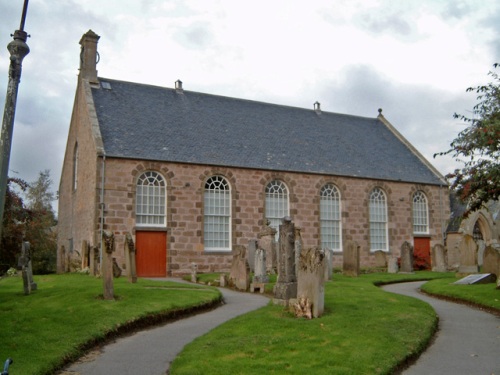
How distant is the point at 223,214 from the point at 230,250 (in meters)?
1.95

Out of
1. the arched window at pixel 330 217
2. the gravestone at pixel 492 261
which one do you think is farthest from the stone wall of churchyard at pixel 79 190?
the gravestone at pixel 492 261

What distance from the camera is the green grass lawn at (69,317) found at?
934 centimetres

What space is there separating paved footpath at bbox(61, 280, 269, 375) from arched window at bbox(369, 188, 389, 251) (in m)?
19.2

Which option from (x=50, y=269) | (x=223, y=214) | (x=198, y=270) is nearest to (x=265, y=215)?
(x=223, y=214)

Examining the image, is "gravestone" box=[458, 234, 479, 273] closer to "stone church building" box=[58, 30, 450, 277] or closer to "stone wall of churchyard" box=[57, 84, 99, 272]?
"stone church building" box=[58, 30, 450, 277]

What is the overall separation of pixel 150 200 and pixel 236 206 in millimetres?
4657

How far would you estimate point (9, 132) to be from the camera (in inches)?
303

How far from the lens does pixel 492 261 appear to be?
21.2 metres

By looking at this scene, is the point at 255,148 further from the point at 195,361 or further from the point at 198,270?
the point at 195,361

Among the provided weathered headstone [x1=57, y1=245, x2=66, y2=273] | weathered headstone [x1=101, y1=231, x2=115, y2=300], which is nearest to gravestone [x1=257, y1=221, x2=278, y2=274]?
weathered headstone [x1=101, y1=231, x2=115, y2=300]

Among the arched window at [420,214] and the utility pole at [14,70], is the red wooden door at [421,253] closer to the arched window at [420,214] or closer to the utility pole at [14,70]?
the arched window at [420,214]

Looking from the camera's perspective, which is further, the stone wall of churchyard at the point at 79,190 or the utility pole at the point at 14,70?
the stone wall of churchyard at the point at 79,190

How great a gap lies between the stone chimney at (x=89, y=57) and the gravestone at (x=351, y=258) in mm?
16907

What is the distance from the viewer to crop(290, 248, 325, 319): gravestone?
41.0 feet
